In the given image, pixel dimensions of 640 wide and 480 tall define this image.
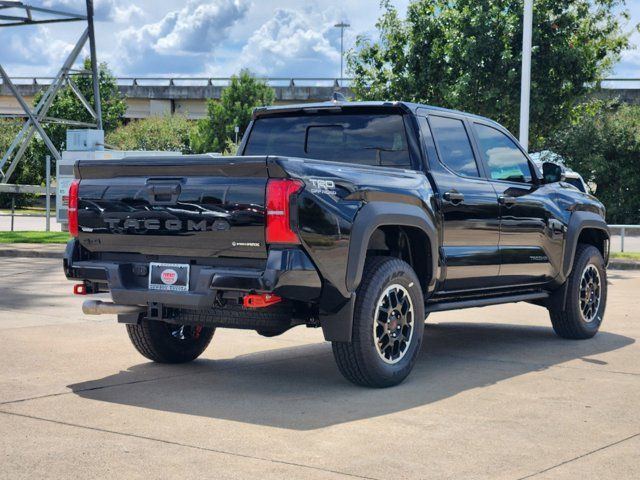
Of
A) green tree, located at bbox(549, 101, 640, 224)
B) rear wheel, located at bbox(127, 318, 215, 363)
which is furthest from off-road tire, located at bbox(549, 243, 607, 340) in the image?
green tree, located at bbox(549, 101, 640, 224)

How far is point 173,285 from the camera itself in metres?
6.60

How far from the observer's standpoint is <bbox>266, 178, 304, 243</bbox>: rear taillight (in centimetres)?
620

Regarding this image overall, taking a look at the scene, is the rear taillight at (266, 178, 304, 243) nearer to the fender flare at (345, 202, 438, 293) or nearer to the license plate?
the fender flare at (345, 202, 438, 293)

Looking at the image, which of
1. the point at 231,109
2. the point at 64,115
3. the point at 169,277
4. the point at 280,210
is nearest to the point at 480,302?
the point at 280,210

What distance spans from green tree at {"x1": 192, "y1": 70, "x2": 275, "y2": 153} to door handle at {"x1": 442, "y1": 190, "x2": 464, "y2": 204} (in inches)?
2128

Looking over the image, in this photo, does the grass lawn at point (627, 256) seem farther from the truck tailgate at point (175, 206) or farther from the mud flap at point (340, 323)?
the truck tailgate at point (175, 206)

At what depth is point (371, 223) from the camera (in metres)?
6.71

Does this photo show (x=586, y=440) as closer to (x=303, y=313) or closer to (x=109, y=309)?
(x=303, y=313)

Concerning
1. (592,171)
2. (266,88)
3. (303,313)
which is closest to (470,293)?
(303,313)

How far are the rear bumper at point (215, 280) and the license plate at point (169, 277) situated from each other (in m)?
0.04

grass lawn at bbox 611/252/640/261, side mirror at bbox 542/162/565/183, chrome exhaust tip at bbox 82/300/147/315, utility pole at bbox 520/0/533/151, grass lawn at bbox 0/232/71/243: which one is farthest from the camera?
grass lawn at bbox 0/232/71/243

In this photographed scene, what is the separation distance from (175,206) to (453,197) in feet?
7.23

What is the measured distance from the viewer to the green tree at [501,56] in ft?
80.8

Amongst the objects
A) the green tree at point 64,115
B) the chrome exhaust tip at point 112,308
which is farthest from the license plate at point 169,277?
the green tree at point 64,115
